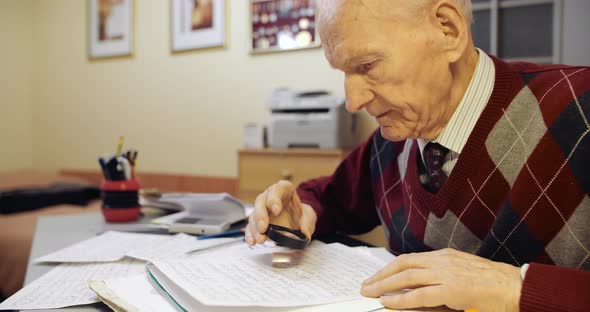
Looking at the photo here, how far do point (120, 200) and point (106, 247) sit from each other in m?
0.36

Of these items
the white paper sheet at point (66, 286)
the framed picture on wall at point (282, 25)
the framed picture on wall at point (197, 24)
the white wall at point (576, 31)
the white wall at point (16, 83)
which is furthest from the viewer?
the white wall at point (16, 83)

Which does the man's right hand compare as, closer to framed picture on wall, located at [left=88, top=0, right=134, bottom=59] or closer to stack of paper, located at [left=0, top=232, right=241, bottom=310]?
stack of paper, located at [left=0, top=232, right=241, bottom=310]

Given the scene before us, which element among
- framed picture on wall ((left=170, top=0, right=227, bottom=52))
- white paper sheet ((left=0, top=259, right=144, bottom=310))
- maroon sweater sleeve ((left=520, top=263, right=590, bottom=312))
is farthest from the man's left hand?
framed picture on wall ((left=170, top=0, right=227, bottom=52))

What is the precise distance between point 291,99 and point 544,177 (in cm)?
209

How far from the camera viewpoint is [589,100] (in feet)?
2.56

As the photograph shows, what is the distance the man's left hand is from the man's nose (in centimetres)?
30

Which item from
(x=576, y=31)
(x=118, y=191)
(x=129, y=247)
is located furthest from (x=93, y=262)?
(x=576, y=31)

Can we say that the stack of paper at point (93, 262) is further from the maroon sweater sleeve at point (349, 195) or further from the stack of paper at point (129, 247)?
the maroon sweater sleeve at point (349, 195)

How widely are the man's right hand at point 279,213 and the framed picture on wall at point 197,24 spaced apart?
8.78ft

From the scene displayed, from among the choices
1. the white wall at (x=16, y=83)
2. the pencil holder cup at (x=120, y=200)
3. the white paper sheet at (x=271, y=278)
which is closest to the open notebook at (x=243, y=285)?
the white paper sheet at (x=271, y=278)

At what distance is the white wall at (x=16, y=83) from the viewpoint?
4.21 metres

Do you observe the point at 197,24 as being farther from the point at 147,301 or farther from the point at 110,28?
the point at 147,301

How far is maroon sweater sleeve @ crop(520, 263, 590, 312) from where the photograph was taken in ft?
1.81

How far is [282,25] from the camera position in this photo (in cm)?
329
